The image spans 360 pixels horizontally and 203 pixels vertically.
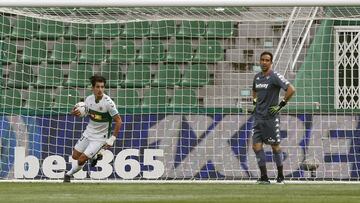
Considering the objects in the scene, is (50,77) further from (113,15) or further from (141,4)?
(141,4)

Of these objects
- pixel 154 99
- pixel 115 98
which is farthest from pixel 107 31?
pixel 154 99

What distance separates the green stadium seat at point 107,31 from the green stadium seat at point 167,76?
1106 millimetres

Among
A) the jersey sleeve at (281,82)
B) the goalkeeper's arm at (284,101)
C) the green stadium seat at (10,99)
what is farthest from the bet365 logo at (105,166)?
the jersey sleeve at (281,82)

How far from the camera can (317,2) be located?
1619cm

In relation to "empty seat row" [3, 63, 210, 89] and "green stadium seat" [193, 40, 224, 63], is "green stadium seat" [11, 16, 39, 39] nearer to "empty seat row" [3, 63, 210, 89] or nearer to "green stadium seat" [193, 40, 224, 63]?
"empty seat row" [3, 63, 210, 89]

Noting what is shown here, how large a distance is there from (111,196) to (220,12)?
8999 mm

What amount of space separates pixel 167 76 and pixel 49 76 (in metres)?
2.30

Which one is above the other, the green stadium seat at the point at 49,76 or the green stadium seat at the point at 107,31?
the green stadium seat at the point at 107,31

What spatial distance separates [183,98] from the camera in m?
19.0

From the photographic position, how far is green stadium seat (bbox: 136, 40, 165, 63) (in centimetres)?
1903

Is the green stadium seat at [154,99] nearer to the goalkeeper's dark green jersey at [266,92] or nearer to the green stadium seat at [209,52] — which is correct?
the green stadium seat at [209,52]

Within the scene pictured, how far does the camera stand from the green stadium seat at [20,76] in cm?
1858

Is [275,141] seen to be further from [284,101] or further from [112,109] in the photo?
[112,109]

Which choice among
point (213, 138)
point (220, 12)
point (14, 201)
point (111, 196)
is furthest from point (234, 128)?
point (14, 201)
